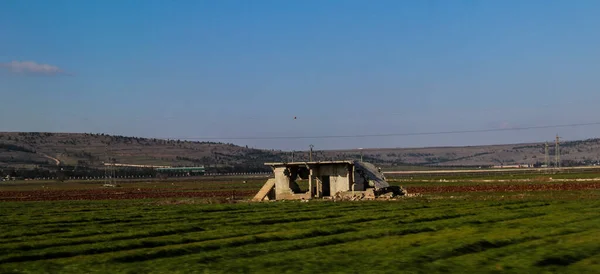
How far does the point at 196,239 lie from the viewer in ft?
86.3

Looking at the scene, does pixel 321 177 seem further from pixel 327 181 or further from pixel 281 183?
pixel 281 183

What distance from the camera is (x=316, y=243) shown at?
24.8 meters

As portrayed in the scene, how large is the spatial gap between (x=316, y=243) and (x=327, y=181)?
121ft

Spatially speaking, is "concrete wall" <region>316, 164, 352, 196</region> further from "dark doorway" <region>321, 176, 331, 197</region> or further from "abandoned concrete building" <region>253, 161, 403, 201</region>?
"dark doorway" <region>321, 176, 331, 197</region>

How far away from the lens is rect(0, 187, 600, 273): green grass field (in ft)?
64.3

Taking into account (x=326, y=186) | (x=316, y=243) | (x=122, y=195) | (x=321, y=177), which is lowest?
(x=316, y=243)

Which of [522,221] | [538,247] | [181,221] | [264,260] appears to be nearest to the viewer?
[264,260]

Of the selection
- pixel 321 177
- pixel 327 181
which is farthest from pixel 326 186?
pixel 321 177

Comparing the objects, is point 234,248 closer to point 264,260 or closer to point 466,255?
point 264,260

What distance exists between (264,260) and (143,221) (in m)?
16.3

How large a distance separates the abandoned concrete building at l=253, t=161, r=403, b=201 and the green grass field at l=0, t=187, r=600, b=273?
2141cm

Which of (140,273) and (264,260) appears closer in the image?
(140,273)

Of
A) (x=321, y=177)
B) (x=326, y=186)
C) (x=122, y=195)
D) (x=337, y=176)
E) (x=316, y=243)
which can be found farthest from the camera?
(x=122, y=195)

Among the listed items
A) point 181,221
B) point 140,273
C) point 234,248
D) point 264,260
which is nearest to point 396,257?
point 264,260
